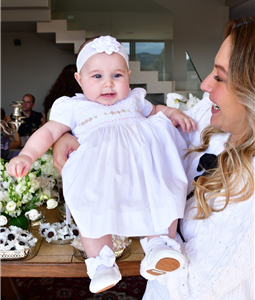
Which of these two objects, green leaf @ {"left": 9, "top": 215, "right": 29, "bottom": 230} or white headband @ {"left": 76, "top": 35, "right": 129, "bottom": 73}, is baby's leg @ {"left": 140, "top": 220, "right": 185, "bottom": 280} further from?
white headband @ {"left": 76, "top": 35, "right": 129, "bottom": 73}

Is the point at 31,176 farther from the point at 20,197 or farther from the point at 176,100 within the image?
the point at 176,100

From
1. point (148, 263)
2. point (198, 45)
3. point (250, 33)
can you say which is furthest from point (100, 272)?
point (198, 45)

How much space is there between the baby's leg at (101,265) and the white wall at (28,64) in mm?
6915

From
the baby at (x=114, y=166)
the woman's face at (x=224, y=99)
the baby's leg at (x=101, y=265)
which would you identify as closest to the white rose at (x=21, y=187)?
the baby at (x=114, y=166)

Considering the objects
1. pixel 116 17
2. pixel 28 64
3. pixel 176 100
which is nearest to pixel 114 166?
pixel 176 100

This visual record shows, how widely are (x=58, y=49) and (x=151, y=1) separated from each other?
260 cm

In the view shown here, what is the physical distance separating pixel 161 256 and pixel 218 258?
17 centimetres

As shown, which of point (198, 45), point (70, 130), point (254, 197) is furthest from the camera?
point (198, 45)

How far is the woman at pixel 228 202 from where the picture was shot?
985 mm

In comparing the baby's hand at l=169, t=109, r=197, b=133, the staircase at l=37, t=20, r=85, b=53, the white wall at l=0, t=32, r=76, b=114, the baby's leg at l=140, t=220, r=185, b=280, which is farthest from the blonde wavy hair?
the white wall at l=0, t=32, r=76, b=114

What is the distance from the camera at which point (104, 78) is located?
53.9 inches

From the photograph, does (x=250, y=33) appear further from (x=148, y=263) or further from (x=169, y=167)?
(x=148, y=263)

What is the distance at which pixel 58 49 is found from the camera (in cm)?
753

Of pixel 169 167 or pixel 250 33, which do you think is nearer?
pixel 250 33
